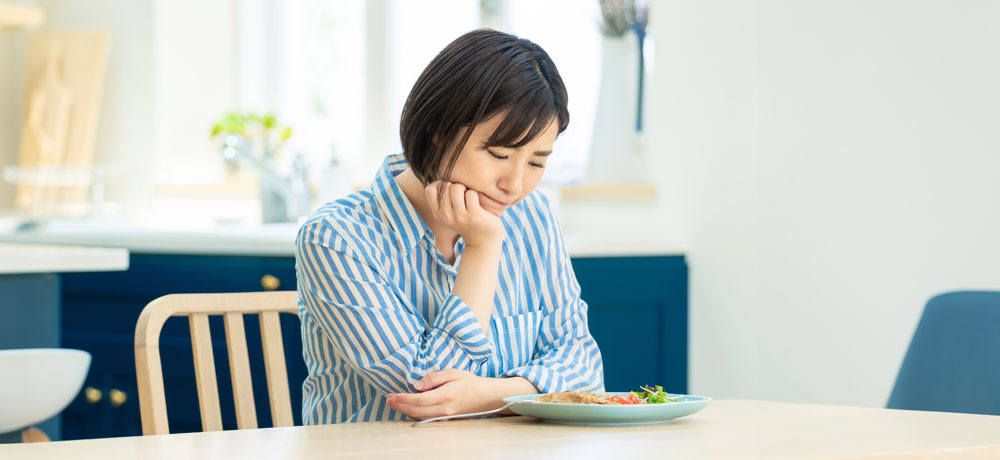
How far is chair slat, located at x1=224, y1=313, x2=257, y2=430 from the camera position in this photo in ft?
4.62

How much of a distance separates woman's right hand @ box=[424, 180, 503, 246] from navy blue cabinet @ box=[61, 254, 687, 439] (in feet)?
4.11

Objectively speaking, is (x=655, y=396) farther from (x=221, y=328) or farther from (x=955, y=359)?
(x=221, y=328)

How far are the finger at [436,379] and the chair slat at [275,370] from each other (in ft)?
0.90

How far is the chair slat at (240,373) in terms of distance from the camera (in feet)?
4.62

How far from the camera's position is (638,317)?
8.75 feet

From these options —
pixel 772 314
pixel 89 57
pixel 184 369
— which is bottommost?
pixel 184 369

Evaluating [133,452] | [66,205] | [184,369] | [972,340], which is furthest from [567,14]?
[133,452]

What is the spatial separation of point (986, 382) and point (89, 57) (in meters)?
3.30

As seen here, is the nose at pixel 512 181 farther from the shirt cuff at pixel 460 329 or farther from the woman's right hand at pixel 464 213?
the shirt cuff at pixel 460 329

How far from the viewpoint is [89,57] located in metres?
4.12

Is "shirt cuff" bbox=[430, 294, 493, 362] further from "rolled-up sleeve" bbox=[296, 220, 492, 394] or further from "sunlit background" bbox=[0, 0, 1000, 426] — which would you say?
"sunlit background" bbox=[0, 0, 1000, 426]

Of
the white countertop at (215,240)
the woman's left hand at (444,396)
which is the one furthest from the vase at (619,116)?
the woman's left hand at (444,396)

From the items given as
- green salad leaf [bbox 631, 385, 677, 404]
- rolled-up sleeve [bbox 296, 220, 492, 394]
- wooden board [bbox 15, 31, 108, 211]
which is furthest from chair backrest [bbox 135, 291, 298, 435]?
wooden board [bbox 15, 31, 108, 211]

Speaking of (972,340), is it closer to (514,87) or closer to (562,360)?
(562,360)
